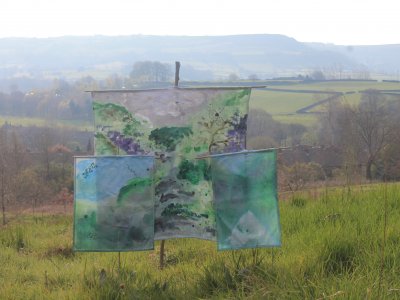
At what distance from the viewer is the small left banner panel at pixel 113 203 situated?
15.7 feet

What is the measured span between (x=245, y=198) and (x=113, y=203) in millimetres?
1286

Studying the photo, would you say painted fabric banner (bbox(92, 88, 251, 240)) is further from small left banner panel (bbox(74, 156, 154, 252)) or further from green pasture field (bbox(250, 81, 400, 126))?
green pasture field (bbox(250, 81, 400, 126))

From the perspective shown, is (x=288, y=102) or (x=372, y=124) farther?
(x=288, y=102)

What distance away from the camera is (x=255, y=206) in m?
4.70

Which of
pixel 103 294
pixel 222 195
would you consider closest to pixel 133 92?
pixel 222 195

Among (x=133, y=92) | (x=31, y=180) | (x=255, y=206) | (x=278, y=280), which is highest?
(x=133, y=92)

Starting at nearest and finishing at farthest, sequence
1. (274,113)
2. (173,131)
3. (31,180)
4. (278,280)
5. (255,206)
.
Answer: (278,280)
(255,206)
(173,131)
(31,180)
(274,113)

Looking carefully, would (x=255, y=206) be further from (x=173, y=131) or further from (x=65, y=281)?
(x=65, y=281)

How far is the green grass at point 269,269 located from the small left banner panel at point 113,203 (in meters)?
0.32

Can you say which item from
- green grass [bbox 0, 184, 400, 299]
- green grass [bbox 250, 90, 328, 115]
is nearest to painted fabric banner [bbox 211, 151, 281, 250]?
green grass [bbox 0, 184, 400, 299]

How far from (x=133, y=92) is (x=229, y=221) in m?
1.69

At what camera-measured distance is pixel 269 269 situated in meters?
4.28

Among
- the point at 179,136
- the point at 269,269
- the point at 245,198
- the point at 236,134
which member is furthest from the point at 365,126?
the point at 269,269

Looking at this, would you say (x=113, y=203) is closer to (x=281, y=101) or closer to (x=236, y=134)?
(x=236, y=134)
